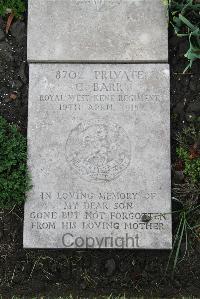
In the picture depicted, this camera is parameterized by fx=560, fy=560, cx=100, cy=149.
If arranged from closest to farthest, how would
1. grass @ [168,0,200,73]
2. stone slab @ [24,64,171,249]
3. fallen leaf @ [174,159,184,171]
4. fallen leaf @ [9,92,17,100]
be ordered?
stone slab @ [24,64,171,249]
grass @ [168,0,200,73]
fallen leaf @ [174,159,184,171]
fallen leaf @ [9,92,17,100]

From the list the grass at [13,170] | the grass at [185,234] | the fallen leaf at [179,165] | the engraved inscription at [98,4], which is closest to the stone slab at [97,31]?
the engraved inscription at [98,4]

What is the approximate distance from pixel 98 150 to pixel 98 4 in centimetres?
127

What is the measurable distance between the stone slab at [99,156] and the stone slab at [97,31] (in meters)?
0.10

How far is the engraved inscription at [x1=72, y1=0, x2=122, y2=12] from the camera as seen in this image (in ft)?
15.7

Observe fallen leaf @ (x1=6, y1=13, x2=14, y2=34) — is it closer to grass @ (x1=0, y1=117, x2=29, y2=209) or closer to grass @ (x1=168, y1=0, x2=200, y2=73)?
grass @ (x1=0, y1=117, x2=29, y2=209)

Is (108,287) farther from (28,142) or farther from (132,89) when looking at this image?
(132,89)

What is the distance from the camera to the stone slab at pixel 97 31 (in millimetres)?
4727

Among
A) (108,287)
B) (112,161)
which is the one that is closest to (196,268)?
(108,287)

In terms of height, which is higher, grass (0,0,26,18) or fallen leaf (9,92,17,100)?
grass (0,0,26,18)

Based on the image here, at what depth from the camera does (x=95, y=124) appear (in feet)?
15.3

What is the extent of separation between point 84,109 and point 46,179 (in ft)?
2.17

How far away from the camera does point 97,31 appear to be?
476 cm

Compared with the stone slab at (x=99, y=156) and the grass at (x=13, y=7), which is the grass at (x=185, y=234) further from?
the grass at (x=13, y=7)

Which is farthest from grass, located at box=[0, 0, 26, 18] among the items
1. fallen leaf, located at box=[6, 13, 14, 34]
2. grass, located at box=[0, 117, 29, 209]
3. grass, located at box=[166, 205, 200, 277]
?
grass, located at box=[166, 205, 200, 277]
